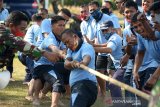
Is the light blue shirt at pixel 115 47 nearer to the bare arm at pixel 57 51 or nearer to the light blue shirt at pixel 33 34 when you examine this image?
the bare arm at pixel 57 51

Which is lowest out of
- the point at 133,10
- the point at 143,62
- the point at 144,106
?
the point at 144,106

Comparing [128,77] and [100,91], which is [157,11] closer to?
[128,77]

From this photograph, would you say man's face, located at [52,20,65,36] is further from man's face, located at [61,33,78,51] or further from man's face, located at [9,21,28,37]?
man's face, located at [61,33,78,51]

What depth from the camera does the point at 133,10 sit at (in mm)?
7336

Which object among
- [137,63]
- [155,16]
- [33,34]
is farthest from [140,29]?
[33,34]

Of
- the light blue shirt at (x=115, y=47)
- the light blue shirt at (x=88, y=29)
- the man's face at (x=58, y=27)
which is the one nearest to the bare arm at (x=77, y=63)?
the light blue shirt at (x=115, y=47)

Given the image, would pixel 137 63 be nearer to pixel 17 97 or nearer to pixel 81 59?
pixel 81 59

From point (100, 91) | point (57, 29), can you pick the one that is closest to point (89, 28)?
point (100, 91)

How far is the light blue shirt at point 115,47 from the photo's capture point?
7587 mm

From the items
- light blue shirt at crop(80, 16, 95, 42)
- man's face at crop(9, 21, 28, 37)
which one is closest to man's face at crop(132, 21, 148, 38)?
man's face at crop(9, 21, 28, 37)

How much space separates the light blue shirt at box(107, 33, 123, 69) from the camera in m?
7.59

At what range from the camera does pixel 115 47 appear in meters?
7.60

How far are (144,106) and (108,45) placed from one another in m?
1.56

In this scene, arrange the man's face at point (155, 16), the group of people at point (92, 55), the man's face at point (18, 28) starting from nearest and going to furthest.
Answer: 1. the man's face at point (155, 16)
2. the group of people at point (92, 55)
3. the man's face at point (18, 28)
